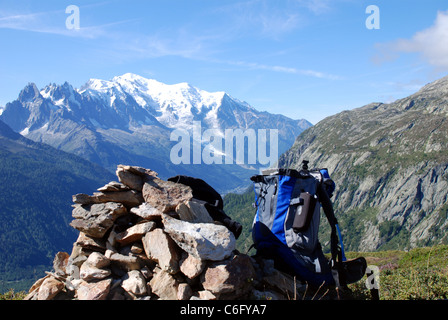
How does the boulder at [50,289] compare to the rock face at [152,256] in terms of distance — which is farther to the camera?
the boulder at [50,289]

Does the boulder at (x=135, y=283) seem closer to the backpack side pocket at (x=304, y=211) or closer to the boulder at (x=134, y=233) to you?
the boulder at (x=134, y=233)

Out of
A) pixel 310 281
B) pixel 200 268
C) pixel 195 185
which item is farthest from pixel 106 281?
pixel 310 281

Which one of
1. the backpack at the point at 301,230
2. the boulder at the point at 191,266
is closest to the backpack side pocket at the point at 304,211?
the backpack at the point at 301,230

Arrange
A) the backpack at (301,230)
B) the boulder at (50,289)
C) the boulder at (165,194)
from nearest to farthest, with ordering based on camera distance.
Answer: the boulder at (50,289)
the backpack at (301,230)
the boulder at (165,194)

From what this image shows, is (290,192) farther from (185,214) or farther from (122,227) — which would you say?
(122,227)

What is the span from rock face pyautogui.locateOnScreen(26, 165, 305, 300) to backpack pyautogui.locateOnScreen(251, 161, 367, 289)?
0.43 metres

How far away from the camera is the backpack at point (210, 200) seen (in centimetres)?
859

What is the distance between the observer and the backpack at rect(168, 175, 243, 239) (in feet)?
28.2

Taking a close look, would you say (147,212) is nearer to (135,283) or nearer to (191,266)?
(135,283)

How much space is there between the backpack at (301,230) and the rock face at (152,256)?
16.7 inches

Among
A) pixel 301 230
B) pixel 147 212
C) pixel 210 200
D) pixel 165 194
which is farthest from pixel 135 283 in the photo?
pixel 301 230

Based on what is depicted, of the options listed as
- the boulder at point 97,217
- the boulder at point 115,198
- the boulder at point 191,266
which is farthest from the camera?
the boulder at point 115,198

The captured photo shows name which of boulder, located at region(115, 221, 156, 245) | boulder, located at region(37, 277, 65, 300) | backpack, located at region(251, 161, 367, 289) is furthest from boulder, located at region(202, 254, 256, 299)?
boulder, located at region(37, 277, 65, 300)
